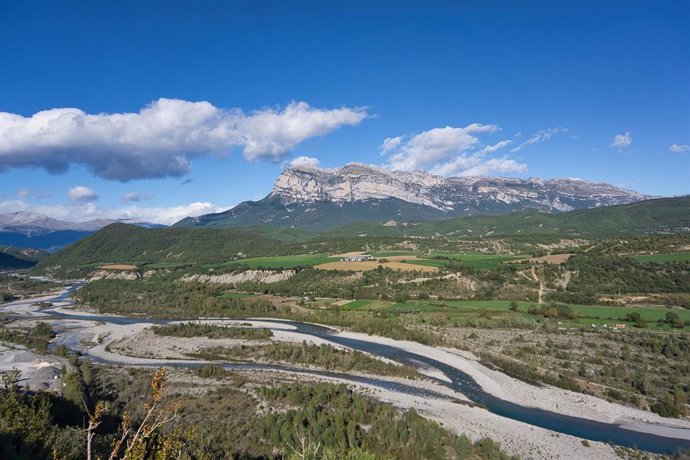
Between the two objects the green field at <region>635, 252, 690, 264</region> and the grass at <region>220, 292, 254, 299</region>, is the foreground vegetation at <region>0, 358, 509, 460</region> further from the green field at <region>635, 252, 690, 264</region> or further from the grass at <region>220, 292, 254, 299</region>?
the green field at <region>635, 252, 690, 264</region>

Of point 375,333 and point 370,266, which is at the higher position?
point 370,266

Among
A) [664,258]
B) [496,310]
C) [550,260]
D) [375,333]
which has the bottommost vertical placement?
[375,333]

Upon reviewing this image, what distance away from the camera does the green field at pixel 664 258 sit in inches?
3039

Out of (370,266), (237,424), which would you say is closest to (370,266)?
(370,266)

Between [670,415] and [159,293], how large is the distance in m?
111

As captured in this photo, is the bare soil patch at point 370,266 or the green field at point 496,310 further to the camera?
the bare soil patch at point 370,266

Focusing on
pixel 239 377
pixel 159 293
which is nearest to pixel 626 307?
pixel 239 377

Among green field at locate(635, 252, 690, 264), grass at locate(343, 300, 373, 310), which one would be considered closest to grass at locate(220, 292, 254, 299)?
grass at locate(343, 300, 373, 310)

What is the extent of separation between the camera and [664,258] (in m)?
79.4

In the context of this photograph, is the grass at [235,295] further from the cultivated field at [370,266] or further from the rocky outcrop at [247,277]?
the cultivated field at [370,266]

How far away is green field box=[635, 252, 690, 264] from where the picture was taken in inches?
3039

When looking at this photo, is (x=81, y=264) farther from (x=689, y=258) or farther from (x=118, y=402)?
(x=689, y=258)

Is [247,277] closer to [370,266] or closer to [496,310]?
[370,266]

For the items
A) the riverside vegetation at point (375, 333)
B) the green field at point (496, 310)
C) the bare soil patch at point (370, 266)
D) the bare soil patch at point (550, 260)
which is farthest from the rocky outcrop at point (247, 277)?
the bare soil patch at point (550, 260)
